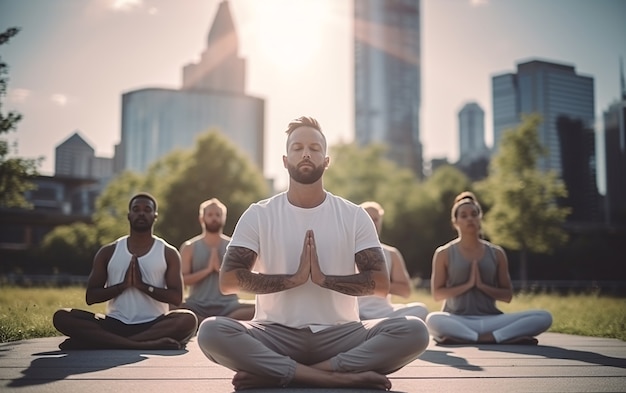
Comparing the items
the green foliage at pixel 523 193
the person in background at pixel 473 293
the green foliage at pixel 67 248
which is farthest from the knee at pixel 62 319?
the green foliage at pixel 67 248

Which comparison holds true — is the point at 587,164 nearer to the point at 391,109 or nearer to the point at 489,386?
the point at 489,386

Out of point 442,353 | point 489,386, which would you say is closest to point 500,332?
point 442,353

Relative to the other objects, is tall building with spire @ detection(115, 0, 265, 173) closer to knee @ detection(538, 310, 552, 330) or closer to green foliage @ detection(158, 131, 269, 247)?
green foliage @ detection(158, 131, 269, 247)

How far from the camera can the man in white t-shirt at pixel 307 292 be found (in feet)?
14.5

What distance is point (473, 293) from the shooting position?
852 cm

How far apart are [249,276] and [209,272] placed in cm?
544

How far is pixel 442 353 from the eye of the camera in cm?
728

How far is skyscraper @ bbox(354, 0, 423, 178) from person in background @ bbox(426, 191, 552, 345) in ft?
565

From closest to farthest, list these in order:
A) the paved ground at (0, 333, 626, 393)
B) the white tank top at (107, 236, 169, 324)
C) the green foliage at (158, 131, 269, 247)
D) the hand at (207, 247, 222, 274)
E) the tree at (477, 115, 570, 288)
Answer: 1. the paved ground at (0, 333, 626, 393)
2. the white tank top at (107, 236, 169, 324)
3. the hand at (207, 247, 222, 274)
4. the tree at (477, 115, 570, 288)
5. the green foliage at (158, 131, 269, 247)

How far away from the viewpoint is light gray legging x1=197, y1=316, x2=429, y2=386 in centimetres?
438

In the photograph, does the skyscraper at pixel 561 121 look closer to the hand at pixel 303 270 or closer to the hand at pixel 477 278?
the hand at pixel 477 278

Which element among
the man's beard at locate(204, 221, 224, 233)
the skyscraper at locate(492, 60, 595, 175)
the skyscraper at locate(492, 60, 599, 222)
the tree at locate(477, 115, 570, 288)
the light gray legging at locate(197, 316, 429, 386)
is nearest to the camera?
the light gray legging at locate(197, 316, 429, 386)

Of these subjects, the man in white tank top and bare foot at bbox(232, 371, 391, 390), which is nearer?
bare foot at bbox(232, 371, 391, 390)

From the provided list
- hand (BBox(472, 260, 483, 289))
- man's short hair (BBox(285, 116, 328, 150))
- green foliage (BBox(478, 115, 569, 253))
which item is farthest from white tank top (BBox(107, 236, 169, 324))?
green foliage (BBox(478, 115, 569, 253))
